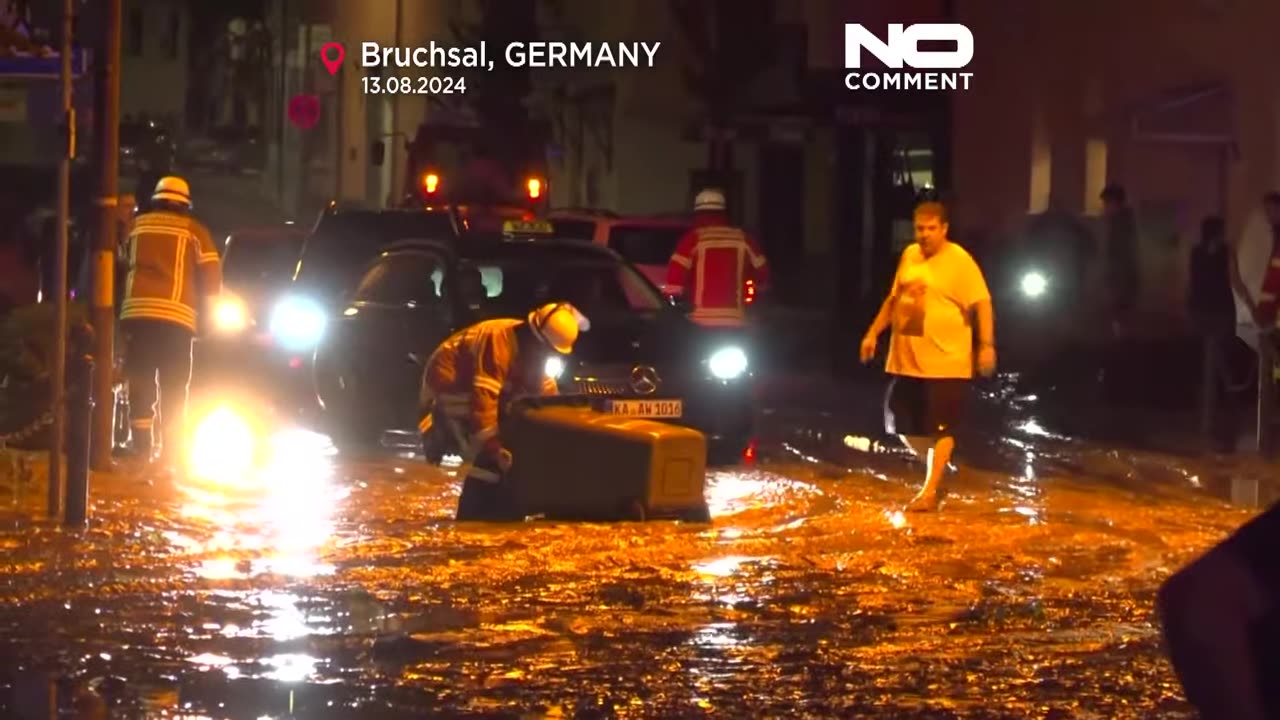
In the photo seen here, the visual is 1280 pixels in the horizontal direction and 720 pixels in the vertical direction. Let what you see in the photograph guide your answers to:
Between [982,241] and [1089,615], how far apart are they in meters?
19.0

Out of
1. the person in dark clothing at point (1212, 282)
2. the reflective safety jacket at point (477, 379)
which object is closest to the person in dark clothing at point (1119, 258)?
the person in dark clothing at point (1212, 282)

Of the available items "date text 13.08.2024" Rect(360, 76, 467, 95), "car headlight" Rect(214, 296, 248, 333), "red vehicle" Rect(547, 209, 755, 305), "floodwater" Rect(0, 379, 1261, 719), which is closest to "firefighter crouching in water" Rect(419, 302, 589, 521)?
"floodwater" Rect(0, 379, 1261, 719)

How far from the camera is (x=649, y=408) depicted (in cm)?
1437

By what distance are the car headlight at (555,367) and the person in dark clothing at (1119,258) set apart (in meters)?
7.50

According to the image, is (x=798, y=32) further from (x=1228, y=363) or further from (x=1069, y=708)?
(x=1069, y=708)

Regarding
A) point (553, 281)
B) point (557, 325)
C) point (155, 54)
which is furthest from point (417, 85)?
point (557, 325)

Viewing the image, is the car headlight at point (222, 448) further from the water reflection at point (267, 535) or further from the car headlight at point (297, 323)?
the car headlight at point (297, 323)

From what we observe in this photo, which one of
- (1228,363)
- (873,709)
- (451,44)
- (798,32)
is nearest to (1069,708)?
(873,709)

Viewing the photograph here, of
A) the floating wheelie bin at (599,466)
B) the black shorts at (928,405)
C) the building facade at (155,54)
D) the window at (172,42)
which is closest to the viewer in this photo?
the floating wheelie bin at (599,466)

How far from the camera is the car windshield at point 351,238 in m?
19.2

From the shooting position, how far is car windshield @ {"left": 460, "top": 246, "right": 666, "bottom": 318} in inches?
620

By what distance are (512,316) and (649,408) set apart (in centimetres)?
164

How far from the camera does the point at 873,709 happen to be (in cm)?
767

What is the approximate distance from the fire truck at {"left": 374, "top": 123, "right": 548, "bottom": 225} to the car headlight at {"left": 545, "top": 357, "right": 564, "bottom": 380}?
1615cm
